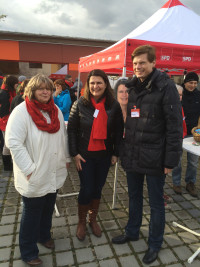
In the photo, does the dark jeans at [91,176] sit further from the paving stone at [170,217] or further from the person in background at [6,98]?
the person in background at [6,98]

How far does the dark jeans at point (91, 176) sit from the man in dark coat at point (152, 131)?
0.78 ft

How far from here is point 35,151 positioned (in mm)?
1696

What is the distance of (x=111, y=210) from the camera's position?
2.90 metres

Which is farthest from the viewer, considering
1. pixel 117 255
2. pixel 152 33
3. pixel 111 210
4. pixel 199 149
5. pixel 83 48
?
pixel 83 48

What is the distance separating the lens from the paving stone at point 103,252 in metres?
2.10

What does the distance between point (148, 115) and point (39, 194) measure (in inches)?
45.0

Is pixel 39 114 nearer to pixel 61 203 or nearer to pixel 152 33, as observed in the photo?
pixel 61 203

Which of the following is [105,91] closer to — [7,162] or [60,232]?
[60,232]

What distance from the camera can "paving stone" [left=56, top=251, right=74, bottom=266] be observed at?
2010mm

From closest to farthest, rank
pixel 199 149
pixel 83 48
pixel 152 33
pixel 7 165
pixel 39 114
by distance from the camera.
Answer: pixel 39 114 → pixel 199 149 → pixel 152 33 → pixel 7 165 → pixel 83 48

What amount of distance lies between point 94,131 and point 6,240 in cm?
154

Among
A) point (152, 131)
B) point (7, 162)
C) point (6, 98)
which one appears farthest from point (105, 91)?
point (7, 162)

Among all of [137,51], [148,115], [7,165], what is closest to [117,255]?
[148,115]

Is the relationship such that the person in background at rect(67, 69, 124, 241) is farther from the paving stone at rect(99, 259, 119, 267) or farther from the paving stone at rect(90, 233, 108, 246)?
the paving stone at rect(99, 259, 119, 267)
